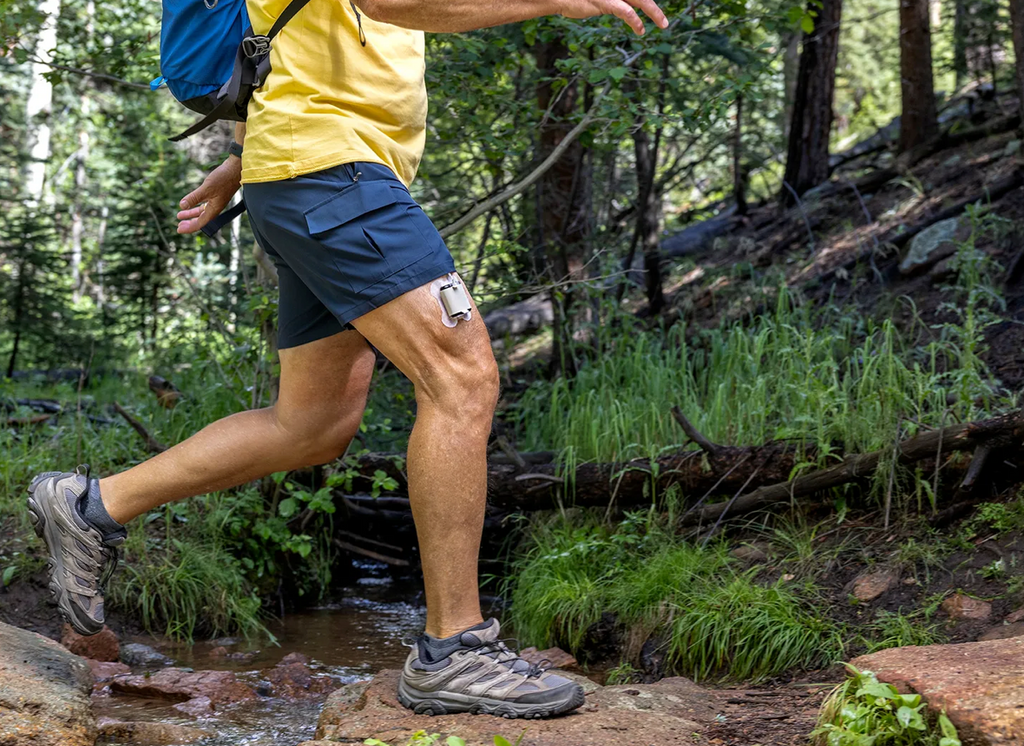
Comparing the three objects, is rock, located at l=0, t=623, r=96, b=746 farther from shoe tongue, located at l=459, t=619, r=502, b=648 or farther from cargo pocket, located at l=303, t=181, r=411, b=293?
cargo pocket, located at l=303, t=181, r=411, b=293

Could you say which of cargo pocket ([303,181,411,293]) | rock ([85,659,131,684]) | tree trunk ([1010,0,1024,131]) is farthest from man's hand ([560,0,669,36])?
tree trunk ([1010,0,1024,131])

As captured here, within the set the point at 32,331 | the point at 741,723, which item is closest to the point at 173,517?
the point at 741,723

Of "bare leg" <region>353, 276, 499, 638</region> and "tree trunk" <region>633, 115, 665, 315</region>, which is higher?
"tree trunk" <region>633, 115, 665, 315</region>

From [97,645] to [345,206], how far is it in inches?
86.9

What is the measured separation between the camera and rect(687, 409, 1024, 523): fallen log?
3344mm

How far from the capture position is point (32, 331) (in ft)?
30.1

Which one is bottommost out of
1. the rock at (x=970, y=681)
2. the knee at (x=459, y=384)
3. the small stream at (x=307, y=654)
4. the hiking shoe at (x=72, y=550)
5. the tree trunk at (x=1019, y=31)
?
the small stream at (x=307, y=654)

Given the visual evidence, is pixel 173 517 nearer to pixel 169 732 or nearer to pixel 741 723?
pixel 169 732

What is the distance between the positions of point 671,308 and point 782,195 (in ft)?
8.42

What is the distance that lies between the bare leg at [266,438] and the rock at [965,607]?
6.51 ft

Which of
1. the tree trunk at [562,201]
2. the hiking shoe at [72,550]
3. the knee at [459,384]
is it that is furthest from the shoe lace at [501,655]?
the tree trunk at [562,201]

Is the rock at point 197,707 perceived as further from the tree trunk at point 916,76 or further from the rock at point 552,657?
the tree trunk at point 916,76

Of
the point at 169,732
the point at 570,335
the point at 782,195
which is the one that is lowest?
the point at 169,732

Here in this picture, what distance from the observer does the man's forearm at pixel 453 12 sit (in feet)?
7.07
